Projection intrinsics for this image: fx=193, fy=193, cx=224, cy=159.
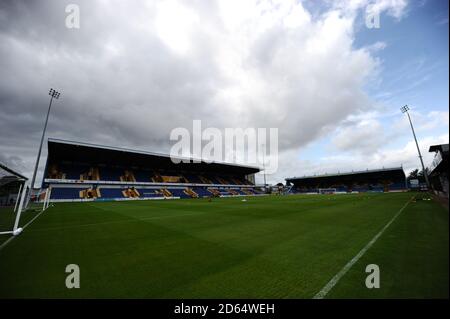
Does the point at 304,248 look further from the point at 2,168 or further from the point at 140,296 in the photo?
the point at 2,168

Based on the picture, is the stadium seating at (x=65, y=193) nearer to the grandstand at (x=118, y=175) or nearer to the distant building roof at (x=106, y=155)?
the grandstand at (x=118, y=175)

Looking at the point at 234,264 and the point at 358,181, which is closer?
the point at 234,264

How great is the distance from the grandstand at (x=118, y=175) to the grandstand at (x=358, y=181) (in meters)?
34.0

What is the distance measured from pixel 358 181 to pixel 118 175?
7820 centimetres

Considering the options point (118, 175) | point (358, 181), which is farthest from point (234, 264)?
point (358, 181)

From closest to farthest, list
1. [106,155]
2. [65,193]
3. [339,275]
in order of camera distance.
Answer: [339,275] < [65,193] < [106,155]

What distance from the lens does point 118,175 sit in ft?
162

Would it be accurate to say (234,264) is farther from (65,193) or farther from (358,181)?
(358,181)

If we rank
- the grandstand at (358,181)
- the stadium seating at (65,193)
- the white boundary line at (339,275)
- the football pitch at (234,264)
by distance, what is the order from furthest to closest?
A: the grandstand at (358,181), the stadium seating at (65,193), the football pitch at (234,264), the white boundary line at (339,275)

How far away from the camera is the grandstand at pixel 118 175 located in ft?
130

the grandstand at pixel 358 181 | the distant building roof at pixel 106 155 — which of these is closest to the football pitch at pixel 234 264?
the distant building roof at pixel 106 155

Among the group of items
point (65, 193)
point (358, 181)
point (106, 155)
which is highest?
point (106, 155)

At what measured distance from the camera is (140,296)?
305cm

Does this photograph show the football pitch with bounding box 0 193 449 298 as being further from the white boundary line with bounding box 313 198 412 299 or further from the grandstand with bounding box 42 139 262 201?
the grandstand with bounding box 42 139 262 201
